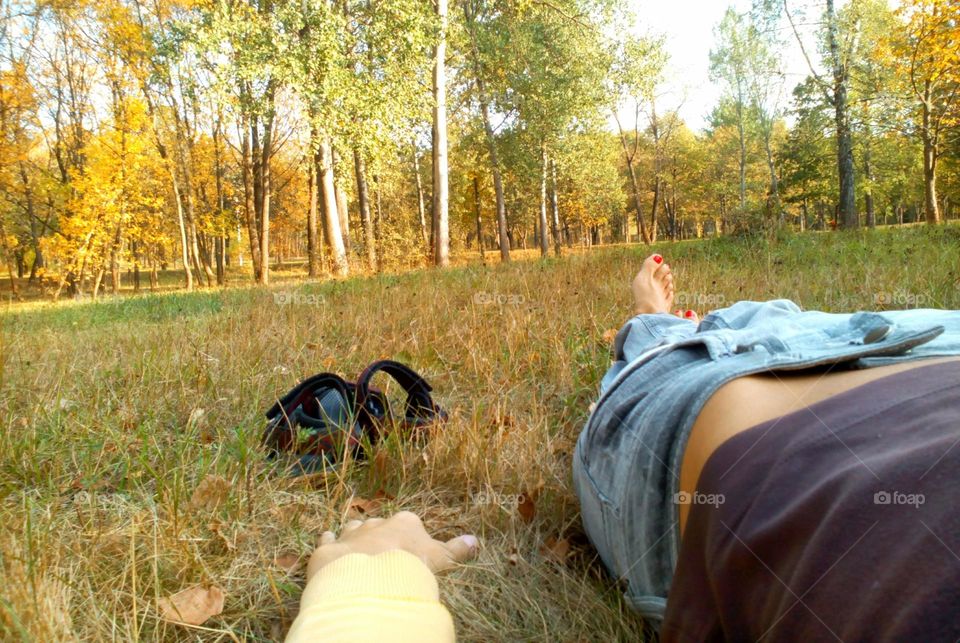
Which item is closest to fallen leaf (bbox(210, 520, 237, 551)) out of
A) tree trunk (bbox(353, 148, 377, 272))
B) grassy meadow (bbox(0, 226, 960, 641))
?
grassy meadow (bbox(0, 226, 960, 641))

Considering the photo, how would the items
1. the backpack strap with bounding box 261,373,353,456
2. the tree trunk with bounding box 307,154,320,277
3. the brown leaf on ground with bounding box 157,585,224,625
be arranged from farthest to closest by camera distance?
the tree trunk with bounding box 307,154,320,277, the backpack strap with bounding box 261,373,353,456, the brown leaf on ground with bounding box 157,585,224,625

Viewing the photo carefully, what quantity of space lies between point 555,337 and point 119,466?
210 centimetres

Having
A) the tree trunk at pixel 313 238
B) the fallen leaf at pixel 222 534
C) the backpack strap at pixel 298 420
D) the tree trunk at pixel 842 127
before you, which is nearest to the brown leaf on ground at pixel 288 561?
the fallen leaf at pixel 222 534

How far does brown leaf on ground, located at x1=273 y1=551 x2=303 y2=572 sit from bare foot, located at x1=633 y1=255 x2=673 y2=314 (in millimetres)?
1951

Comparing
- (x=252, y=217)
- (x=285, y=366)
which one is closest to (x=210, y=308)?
(x=285, y=366)

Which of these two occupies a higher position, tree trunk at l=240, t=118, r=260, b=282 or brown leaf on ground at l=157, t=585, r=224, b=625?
tree trunk at l=240, t=118, r=260, b=282

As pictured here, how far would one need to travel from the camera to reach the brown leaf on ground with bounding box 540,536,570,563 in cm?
131

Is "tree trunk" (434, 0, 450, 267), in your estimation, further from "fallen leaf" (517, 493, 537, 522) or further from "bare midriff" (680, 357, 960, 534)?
"bare midriff" (680, 357, 960, 534)

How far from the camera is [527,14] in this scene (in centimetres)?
1452

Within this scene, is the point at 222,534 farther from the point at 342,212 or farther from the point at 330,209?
the point at 342,212

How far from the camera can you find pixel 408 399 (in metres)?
2.11

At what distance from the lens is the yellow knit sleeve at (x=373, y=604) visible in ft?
2.52

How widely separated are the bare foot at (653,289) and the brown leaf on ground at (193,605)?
215cm

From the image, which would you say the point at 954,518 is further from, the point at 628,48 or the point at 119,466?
the point at 628,48
